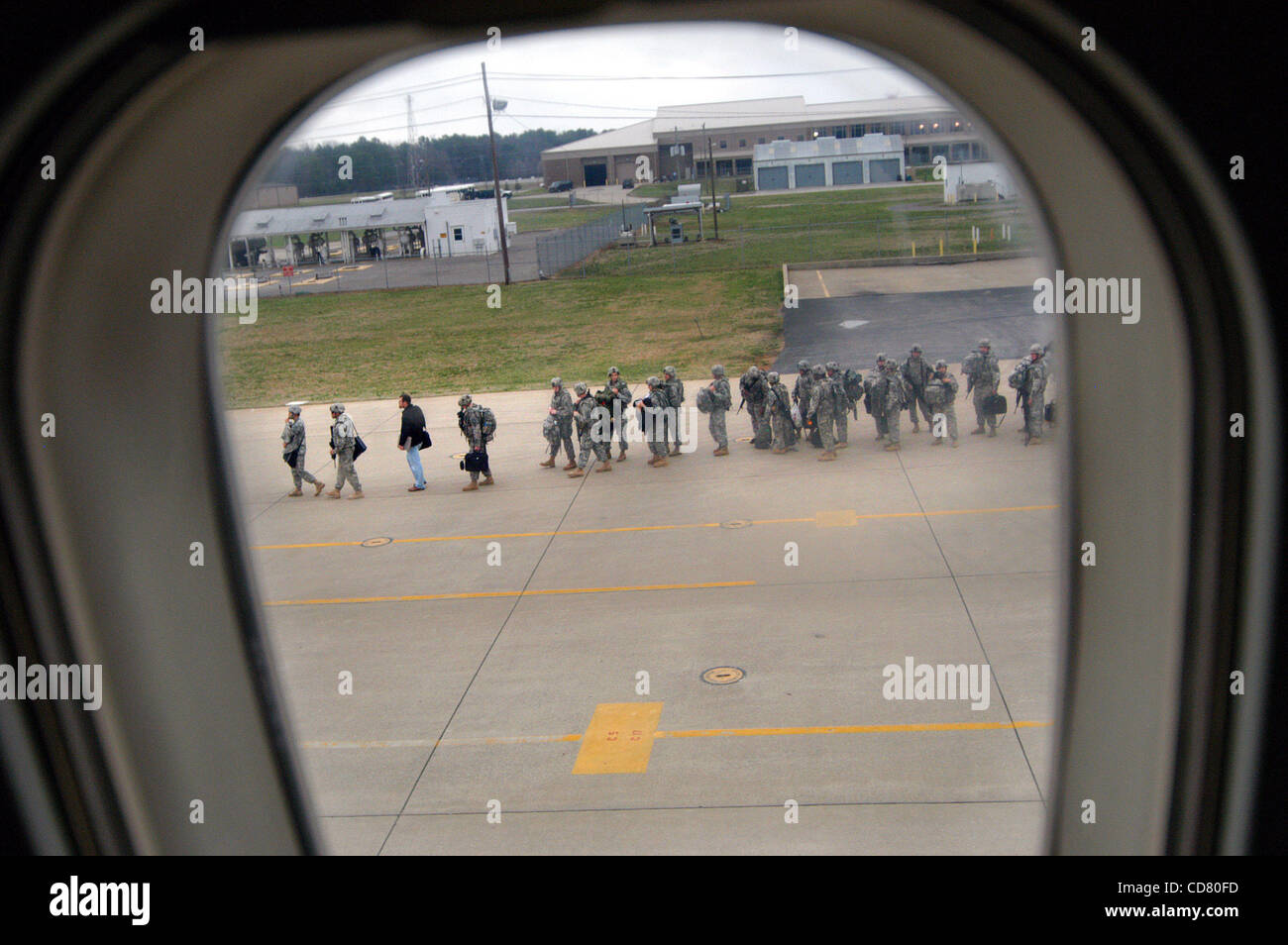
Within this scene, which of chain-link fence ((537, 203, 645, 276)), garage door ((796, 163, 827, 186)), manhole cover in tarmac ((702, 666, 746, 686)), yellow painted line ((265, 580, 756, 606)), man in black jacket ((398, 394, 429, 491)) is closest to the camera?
manhole cover in tarmac ((702, 666, 746, 686))

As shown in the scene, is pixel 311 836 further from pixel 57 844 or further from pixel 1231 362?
pixel 1231 362

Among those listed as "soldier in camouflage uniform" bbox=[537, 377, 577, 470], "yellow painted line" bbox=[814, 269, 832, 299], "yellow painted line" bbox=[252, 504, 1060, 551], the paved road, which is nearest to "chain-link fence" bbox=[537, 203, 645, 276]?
"yellow painted line" bbox=[814, 269, 832, 299]

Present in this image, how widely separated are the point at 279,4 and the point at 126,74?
30 cm

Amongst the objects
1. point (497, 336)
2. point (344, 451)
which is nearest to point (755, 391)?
point (344, 451)

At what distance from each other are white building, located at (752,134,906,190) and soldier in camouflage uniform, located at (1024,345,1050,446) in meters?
20.6

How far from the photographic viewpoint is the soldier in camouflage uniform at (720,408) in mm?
10781

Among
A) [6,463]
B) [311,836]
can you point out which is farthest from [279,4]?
[311,836]

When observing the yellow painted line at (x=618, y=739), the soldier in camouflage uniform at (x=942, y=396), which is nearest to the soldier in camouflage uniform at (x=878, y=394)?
the soldier in camouflage uniform at (x=942, y=396)

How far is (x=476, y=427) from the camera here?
10.2 metres

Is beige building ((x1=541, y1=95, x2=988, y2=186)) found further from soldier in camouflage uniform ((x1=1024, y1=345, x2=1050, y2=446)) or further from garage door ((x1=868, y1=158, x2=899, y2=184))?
soldier in camouflage uniform ((x1=1024, y1=345, x2=1050, y2=446))

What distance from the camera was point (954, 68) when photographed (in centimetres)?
212

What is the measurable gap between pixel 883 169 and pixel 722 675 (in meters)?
28.2

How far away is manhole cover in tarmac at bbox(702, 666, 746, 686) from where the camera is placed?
5.88 meters

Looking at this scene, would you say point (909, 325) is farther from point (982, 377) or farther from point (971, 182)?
point (971, 182)
